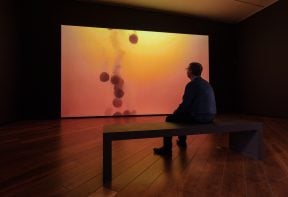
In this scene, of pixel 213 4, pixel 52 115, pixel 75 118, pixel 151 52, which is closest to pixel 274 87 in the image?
pixel 213 4

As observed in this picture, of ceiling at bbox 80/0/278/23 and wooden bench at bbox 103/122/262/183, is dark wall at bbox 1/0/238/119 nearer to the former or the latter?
ceiling at bbox 80/0/278/23

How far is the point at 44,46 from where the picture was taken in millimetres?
5586

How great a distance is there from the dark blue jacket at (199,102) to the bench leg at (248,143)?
510 millimetres

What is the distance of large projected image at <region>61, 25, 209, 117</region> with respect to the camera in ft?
18.7

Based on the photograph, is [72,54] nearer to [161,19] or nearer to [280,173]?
→ [161,19]

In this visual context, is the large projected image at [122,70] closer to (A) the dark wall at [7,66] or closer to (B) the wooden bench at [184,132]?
(A) the dark wall at [7,66]

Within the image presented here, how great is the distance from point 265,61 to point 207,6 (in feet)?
7.50

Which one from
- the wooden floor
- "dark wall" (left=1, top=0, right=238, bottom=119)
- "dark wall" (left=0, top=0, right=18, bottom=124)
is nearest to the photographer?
the wooden floor

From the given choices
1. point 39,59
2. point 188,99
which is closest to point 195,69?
point 188,99

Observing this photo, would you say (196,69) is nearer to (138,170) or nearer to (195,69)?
(195,69)

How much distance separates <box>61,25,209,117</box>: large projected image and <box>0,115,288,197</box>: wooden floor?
2.87 m

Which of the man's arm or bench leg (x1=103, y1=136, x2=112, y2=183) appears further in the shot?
the man's arm

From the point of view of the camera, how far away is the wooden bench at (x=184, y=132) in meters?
1.75

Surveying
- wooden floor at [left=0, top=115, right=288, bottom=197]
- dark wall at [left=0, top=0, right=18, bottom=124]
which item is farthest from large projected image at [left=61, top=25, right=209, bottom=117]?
wooden floor at [left=0, top=115, right=288, bottom=197]
